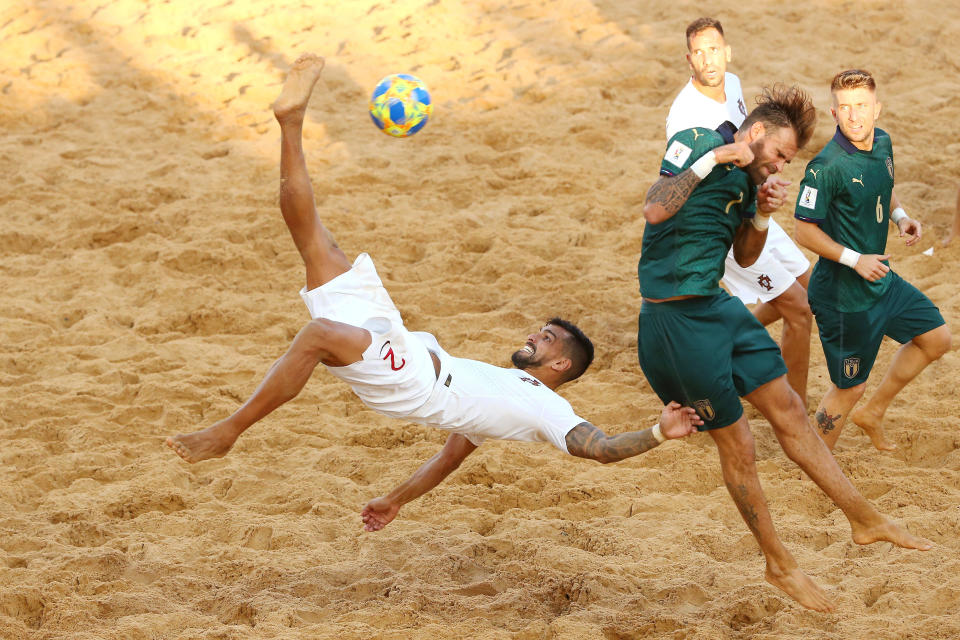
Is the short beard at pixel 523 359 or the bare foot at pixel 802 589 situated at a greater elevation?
the short beard at pixel 523 359

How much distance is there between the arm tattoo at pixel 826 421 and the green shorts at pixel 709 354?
55.8 inches

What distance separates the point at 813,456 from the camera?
4559 millimetres

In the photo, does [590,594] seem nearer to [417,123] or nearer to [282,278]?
[417,123]

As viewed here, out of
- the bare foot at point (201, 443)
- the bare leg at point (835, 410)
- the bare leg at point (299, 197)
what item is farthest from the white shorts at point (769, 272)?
the bare foot at point (201, 443)

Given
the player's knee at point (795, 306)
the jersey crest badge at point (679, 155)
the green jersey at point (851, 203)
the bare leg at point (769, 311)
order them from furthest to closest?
1. the bare leg at point (769, 311)
2. the player's knee at point (795, 306)
3. the green jersey at point (851, 203)
4. the jersey crest badge at point (679, 155)

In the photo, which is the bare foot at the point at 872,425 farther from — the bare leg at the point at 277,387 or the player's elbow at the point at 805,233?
the bare leg at the point at 277,387

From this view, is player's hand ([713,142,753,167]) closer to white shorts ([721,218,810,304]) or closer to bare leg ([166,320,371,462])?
bare leg ([166,320,371,462])

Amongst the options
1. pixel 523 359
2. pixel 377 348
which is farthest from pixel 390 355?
pixel 523 359

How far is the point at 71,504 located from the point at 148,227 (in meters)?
3.28

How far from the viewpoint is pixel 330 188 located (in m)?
9.05

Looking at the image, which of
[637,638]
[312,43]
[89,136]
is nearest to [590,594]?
[637,638]

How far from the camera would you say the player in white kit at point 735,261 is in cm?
566

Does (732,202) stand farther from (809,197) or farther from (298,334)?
(298,334)

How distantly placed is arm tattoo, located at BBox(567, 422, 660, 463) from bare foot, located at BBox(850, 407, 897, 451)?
1.96m
